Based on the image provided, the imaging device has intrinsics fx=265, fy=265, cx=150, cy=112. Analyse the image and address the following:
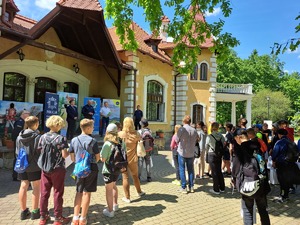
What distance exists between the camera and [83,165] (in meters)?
4.22

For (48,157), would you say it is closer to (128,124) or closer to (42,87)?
(128,124)

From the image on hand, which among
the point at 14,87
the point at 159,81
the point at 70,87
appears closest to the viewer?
the point at 14,87

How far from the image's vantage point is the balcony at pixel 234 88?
83.4 feet

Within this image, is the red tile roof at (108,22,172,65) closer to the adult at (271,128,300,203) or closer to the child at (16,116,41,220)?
the adult at (271,128,300,203)

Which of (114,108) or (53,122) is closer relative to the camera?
(53,122)

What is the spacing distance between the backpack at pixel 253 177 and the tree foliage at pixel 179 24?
423 centimetres

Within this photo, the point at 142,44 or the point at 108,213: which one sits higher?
the point at 142,44

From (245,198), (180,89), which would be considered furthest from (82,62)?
(245,198)

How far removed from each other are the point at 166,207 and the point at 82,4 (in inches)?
369

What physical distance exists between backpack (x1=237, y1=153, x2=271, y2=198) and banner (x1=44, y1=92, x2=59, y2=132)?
8714 millimetres

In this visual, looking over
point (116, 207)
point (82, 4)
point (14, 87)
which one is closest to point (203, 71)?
point (82, 4)

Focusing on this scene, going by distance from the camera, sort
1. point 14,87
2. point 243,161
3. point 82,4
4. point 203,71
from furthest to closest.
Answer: point 203,71, point 14,87, point 82,4, point 243,161

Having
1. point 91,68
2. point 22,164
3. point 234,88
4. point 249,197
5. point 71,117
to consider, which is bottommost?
point 249,197

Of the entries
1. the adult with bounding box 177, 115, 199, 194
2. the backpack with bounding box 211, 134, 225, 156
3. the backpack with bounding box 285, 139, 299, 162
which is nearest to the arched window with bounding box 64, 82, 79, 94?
the adult with bounding box 177, 115, 199, 194
